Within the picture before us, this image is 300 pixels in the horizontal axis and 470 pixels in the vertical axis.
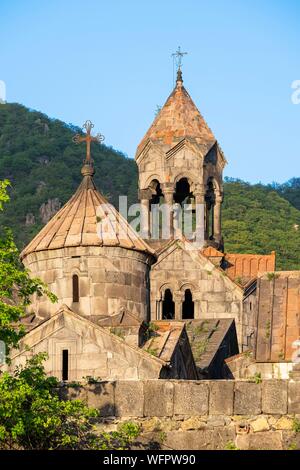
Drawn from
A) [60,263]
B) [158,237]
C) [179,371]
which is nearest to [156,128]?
[158,237]

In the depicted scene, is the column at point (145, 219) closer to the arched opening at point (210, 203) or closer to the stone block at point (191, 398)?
the arched opening at point (210, 203)

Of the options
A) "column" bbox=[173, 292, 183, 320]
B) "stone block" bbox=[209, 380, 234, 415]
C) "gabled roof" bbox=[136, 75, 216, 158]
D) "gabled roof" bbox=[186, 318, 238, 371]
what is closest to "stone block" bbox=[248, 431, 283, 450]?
"stone block" bbox=[209, 380, 234, 415]

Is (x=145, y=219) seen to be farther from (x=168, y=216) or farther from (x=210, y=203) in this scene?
(x=210, y=203)

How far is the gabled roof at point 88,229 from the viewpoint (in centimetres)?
2958

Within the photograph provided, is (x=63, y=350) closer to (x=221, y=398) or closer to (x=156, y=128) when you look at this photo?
(x=221, y=398)

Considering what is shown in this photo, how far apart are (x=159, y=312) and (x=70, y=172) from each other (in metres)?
26.2

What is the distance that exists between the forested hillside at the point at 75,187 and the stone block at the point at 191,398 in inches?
1285

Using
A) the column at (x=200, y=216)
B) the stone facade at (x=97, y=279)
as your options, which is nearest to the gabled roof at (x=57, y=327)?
the stone facade at (x=97, y=279)

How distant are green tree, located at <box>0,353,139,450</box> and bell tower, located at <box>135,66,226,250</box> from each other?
835 inches

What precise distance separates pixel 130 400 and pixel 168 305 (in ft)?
66.3

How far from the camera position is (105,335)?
1053 inches

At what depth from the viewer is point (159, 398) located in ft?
69.4

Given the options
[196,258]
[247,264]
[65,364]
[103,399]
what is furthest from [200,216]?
[103,399]

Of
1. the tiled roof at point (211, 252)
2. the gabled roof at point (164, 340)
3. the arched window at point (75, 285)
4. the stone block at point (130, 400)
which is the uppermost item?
the tiled roof at point (211, 252)
